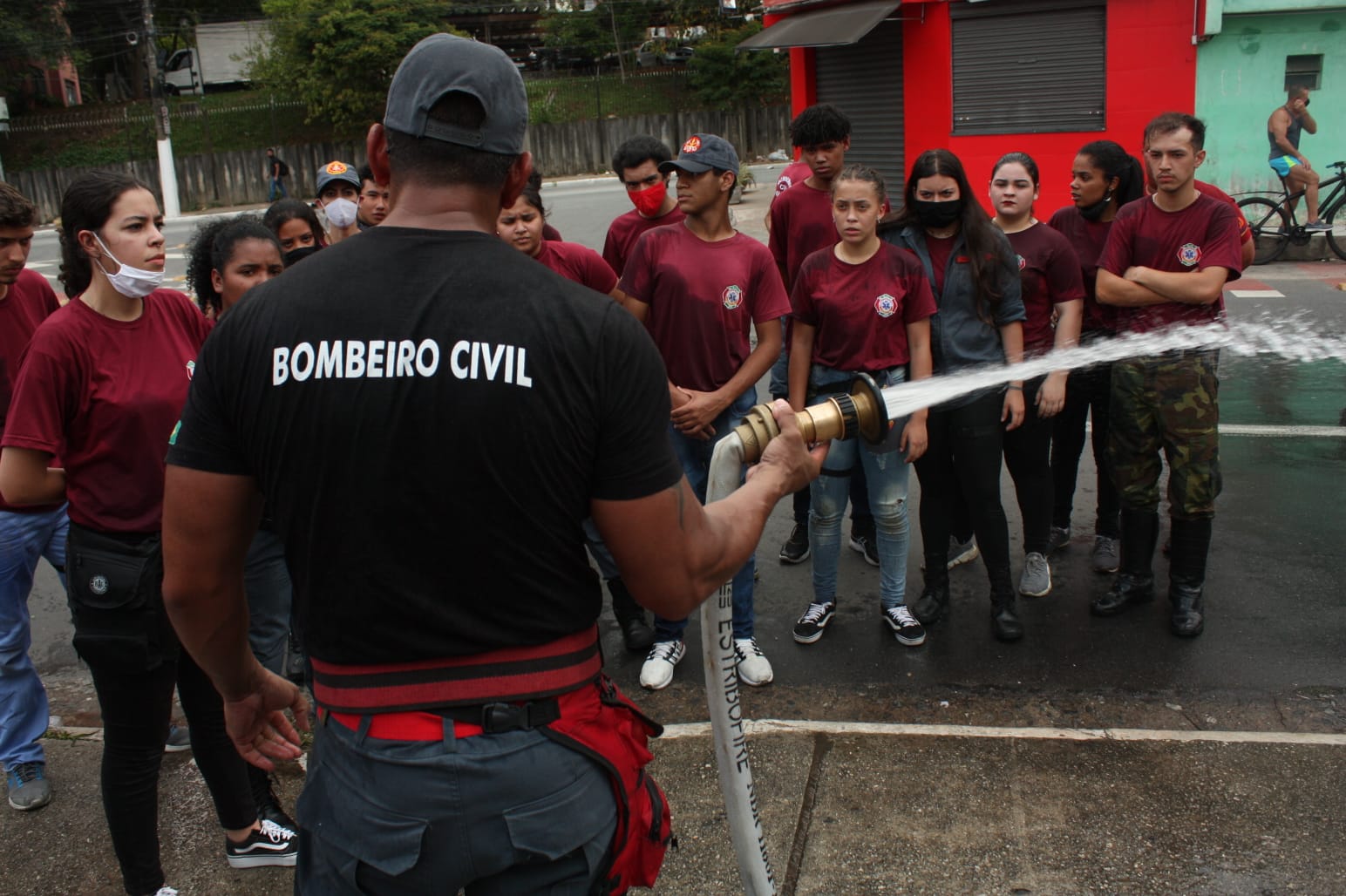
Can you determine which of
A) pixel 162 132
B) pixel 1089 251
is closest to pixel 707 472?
pixel 1089 251

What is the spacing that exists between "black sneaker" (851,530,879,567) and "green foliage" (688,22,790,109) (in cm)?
3143

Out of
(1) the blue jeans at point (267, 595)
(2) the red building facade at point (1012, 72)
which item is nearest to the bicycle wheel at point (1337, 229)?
(2) the red building facade at point (1012, 72)

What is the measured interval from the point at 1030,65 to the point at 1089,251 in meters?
10.5

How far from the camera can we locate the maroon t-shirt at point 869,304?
4469mm

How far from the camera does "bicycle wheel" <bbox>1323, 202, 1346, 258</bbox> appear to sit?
493 inches

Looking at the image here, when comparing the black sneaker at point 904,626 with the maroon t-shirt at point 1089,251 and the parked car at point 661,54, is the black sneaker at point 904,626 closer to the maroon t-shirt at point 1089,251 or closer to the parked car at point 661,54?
the maroon t-shirt at point 1089,251

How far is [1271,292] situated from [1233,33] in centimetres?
435

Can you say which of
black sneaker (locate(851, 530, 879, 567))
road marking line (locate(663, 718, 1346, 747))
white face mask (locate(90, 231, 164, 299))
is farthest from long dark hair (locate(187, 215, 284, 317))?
black sneaker (locate(851, 530, 879, 567))

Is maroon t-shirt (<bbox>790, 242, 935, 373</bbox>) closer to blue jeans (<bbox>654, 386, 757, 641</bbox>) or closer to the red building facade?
blue jeans (<bbox>654, 386, 757, 641</bbox>)

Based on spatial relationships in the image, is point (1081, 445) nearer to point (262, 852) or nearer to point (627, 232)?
point (627, 232)

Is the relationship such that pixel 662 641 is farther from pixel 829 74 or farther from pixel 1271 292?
pixel 829 74

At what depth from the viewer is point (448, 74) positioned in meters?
1.74

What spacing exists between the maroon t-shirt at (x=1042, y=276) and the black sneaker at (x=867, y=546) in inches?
50.4

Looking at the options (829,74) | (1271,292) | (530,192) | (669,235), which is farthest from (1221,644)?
(829,74)
